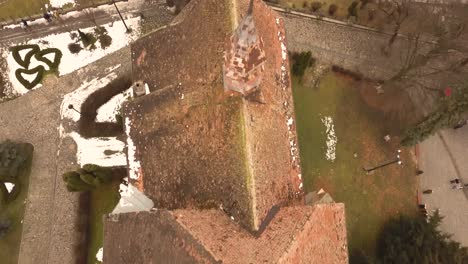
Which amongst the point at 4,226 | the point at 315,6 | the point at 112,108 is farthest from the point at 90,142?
the point at 315,6

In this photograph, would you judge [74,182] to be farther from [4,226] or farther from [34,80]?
[34,80]

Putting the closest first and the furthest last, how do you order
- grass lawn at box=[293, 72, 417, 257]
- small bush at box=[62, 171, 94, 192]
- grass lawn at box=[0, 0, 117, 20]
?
small bush at box=[62, 171, 94, 192] → grass lawn at box=[293, 72, 417, 257] → grass lawn at box=[0, 0, 117, 20]

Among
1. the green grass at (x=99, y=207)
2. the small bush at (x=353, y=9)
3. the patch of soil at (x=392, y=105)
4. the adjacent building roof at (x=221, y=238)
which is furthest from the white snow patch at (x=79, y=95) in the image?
the patch of soil at (x=392, y=105)

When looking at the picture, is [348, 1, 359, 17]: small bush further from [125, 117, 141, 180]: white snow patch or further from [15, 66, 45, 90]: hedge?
[15, 66, 45, 90]: hedge

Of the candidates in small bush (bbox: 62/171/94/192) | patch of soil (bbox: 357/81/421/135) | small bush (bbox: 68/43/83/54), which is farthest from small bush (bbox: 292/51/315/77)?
small bush (bbox: 68/43/83/54)

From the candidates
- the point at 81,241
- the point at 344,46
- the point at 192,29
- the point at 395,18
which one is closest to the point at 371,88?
the point at 344,46
